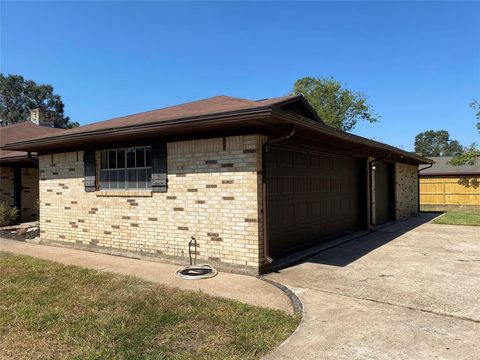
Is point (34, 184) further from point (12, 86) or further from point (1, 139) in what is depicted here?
point (12, 86)

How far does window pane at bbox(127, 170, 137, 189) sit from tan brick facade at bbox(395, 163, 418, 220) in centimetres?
1110

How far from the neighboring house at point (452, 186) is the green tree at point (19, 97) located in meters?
45.5

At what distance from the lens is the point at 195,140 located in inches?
285

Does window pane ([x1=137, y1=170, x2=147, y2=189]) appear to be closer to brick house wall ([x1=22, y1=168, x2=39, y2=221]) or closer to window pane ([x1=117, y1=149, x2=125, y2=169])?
window pane ([x1=117, y1=149, x2=125, y2=169])

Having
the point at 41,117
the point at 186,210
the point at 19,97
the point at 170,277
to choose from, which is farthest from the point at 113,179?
the point at 19,97

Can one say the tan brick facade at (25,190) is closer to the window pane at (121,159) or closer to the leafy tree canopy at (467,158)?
the window pane at (121,159)

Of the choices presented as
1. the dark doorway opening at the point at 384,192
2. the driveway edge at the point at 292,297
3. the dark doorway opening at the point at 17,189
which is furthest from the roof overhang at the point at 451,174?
the dark doorway opening at the point at 17,189

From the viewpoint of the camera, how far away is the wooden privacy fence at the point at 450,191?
25812 mm

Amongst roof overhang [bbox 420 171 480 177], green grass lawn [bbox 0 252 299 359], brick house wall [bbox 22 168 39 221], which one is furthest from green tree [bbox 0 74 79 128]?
green grass lawn [bbox 0 252 299 359]

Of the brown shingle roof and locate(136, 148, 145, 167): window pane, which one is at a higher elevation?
the brown shingle roof

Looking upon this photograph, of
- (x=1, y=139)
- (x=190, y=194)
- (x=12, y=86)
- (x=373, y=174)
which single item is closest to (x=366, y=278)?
(x=190, y=194)

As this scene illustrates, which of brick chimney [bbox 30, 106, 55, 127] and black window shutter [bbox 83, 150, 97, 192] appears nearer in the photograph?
black window shutter [bbox 83, 150, 97, 192]

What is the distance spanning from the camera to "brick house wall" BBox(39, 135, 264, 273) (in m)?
6.59

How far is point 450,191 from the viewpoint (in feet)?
86.4
